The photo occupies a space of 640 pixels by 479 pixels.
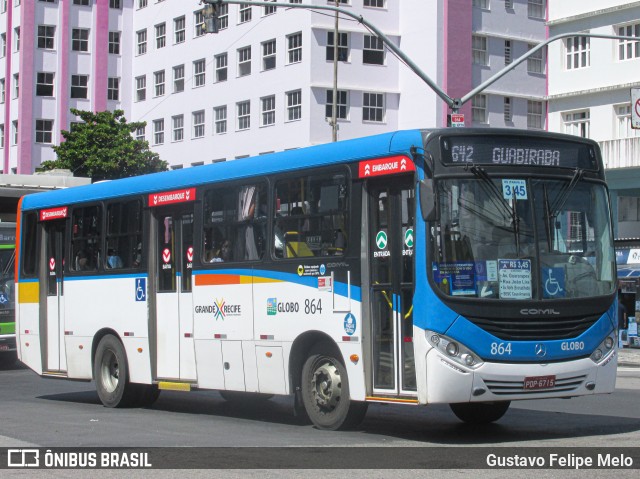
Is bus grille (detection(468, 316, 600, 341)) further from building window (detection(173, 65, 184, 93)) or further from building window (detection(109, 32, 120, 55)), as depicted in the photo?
building window (detection(109, 32, 120, 55))

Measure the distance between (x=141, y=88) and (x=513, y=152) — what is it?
58325 millimetres

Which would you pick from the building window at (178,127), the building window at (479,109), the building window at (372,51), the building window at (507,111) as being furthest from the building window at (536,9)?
the building window at (178,127)

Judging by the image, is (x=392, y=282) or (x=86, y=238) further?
(x=86, y=238)

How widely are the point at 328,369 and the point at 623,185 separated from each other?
94.2 feet

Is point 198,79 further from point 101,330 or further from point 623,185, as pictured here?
point 101,330

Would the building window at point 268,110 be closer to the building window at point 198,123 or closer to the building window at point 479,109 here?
the building window at point 198,123

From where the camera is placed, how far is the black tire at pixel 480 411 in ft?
45.2

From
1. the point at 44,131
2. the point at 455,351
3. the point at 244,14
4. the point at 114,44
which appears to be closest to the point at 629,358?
the point at 455,351

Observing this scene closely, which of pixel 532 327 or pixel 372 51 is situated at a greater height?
pixel 372 51

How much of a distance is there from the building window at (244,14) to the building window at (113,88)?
1637cm

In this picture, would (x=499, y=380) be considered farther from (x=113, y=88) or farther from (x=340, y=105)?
(x=113, y=88)

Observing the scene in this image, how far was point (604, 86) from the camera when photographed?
42.3m

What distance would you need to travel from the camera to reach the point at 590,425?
13484 millimetres

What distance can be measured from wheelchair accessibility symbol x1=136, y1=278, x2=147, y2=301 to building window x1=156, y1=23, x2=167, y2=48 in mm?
51298
